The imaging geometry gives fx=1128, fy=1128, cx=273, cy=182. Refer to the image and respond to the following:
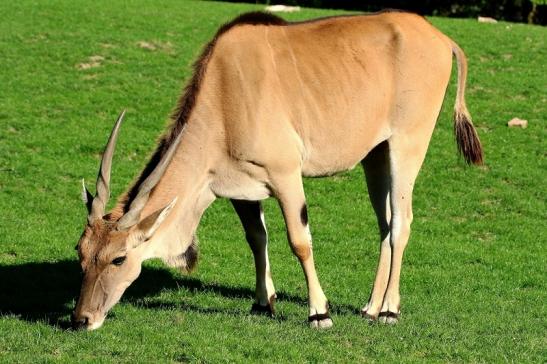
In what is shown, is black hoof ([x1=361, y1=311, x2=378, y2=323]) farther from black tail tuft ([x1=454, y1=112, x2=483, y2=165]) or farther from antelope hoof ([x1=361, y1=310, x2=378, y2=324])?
black tail tuft ([x1=454, y1=112, x2=483, y2=165])

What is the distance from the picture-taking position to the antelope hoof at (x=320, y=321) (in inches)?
332

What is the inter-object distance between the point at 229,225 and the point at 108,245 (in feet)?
19.0

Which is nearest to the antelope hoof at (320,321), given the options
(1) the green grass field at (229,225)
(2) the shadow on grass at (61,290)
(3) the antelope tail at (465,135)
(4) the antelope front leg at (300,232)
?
(4) the antelope front leg at (300,232)

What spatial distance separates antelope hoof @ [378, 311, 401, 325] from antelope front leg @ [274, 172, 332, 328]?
0.72 m

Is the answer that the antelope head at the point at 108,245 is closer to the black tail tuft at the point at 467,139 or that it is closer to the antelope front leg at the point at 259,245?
the antelope front leg at the point at 259,245

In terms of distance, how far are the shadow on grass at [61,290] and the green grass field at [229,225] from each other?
0.04 meters

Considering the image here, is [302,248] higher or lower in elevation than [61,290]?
higher

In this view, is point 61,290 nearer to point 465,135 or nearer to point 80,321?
point 80,321

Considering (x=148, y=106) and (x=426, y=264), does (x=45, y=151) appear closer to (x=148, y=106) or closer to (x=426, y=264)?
(x=148, y=106)

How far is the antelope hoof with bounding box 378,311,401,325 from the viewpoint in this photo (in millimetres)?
9070

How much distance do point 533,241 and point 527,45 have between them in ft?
30.1

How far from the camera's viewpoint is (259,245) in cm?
935

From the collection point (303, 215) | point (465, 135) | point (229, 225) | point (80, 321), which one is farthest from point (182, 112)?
point (229, 225)

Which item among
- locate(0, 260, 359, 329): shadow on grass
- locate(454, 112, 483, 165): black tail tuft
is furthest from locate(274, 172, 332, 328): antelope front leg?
locate(454, 112, 483, 165): black tail tuft
